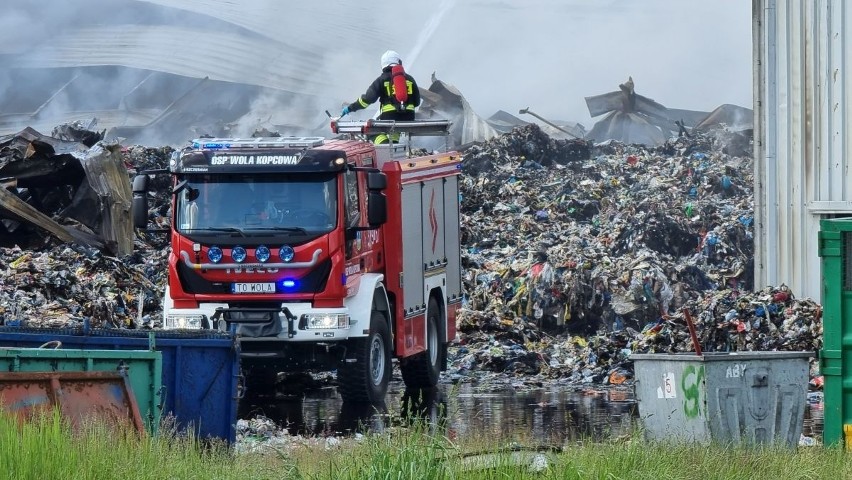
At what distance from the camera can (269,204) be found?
13930 millimetres

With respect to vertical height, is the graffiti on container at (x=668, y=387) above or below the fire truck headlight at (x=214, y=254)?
below

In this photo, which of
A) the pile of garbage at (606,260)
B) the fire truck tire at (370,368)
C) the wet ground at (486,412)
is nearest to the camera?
the wet ground at (486,412)

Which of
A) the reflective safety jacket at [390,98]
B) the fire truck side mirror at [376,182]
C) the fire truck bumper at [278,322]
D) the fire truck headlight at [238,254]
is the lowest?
the fire truck bumper at [278,322]

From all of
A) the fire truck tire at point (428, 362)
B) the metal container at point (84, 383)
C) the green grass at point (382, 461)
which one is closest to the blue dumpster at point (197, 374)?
the metal container at point (84, 383)

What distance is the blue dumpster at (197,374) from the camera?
11.0 meters

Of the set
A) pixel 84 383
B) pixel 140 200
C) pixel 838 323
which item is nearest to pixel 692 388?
pixel 838 323

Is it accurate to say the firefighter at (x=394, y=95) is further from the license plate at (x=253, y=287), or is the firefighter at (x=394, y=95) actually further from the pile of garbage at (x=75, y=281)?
the license plate at (x=253, y=287)

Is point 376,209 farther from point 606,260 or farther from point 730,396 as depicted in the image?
point 606,260

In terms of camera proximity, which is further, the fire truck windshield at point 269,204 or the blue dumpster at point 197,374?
the fire truck windshield at point 269,204

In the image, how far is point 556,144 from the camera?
30.1 m

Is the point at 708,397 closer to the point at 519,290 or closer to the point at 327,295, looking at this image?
the point at 327,295

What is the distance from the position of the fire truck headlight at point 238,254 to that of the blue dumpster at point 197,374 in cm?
282

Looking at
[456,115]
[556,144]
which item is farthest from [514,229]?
[456,115]

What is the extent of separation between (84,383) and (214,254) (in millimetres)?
4509
